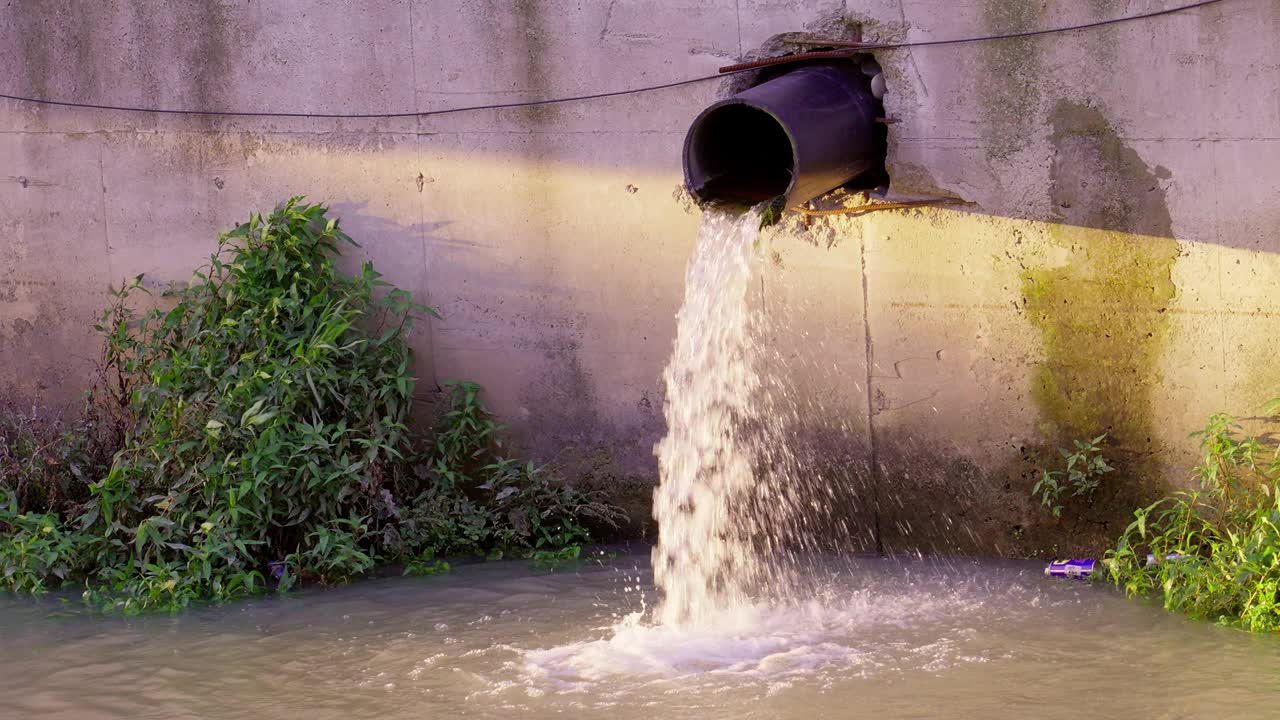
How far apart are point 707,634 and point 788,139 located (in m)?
1.90

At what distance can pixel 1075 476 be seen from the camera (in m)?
4.86

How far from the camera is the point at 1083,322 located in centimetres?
488

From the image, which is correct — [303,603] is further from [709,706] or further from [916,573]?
[916,573]

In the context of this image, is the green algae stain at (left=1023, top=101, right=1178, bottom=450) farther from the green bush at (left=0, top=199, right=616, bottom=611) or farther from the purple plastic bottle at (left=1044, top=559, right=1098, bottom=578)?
the green bush at (left=0, top=199, right=616, bottom=611)

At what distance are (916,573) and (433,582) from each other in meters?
1.91

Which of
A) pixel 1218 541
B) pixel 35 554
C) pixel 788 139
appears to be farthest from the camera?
pixel 35 554

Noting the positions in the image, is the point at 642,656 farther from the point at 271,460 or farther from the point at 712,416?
the point at 271,460

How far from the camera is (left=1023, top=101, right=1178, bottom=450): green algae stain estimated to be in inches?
188

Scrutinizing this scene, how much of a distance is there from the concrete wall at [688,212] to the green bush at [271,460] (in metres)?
0.24

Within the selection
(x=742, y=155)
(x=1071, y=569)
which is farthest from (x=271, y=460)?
(x=1071, y=569)

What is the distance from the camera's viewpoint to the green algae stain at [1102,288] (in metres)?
4.77

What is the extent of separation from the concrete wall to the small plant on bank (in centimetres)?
6

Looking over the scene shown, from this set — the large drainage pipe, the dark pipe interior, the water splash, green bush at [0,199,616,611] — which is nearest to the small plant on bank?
the water splash

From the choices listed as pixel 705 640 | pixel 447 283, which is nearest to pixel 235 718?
pixel 705 640
